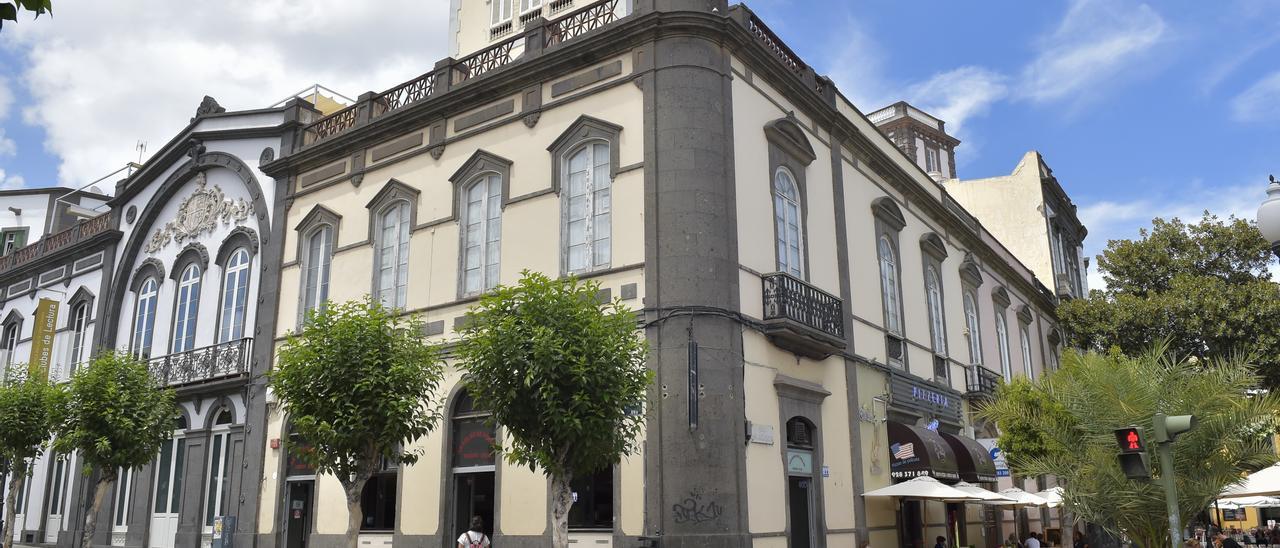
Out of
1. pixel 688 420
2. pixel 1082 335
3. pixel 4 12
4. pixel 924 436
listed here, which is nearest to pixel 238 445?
pixel 688 420

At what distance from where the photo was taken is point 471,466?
16.3 m

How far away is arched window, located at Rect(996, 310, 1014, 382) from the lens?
29.0 metres

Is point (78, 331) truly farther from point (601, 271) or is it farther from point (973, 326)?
point (973, 326)

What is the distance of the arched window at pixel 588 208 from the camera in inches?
615

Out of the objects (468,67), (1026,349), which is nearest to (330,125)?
(468,67)

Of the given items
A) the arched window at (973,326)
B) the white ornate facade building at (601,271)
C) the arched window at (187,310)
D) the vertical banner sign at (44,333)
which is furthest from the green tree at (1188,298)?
the vertical banner sign at (44,333)

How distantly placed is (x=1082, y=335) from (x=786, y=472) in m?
20.9

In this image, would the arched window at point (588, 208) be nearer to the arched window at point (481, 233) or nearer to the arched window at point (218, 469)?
the arched window at point (481, 233)

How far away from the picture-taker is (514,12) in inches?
885

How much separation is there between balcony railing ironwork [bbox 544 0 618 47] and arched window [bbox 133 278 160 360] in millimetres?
13091

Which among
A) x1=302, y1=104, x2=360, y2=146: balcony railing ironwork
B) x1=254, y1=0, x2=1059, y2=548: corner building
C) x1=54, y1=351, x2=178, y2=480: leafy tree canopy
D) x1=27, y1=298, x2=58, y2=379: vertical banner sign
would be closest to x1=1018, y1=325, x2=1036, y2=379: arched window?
x1=254, y1=0, x2=1059, y2=548: corner building

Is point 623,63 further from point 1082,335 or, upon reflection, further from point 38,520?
point 1082,335

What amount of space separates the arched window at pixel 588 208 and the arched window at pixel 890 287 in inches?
295

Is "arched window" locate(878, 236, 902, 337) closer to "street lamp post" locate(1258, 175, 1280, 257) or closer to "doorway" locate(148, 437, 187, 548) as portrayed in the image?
"street lamp post" locate(1258, 175, 1280, 257)
